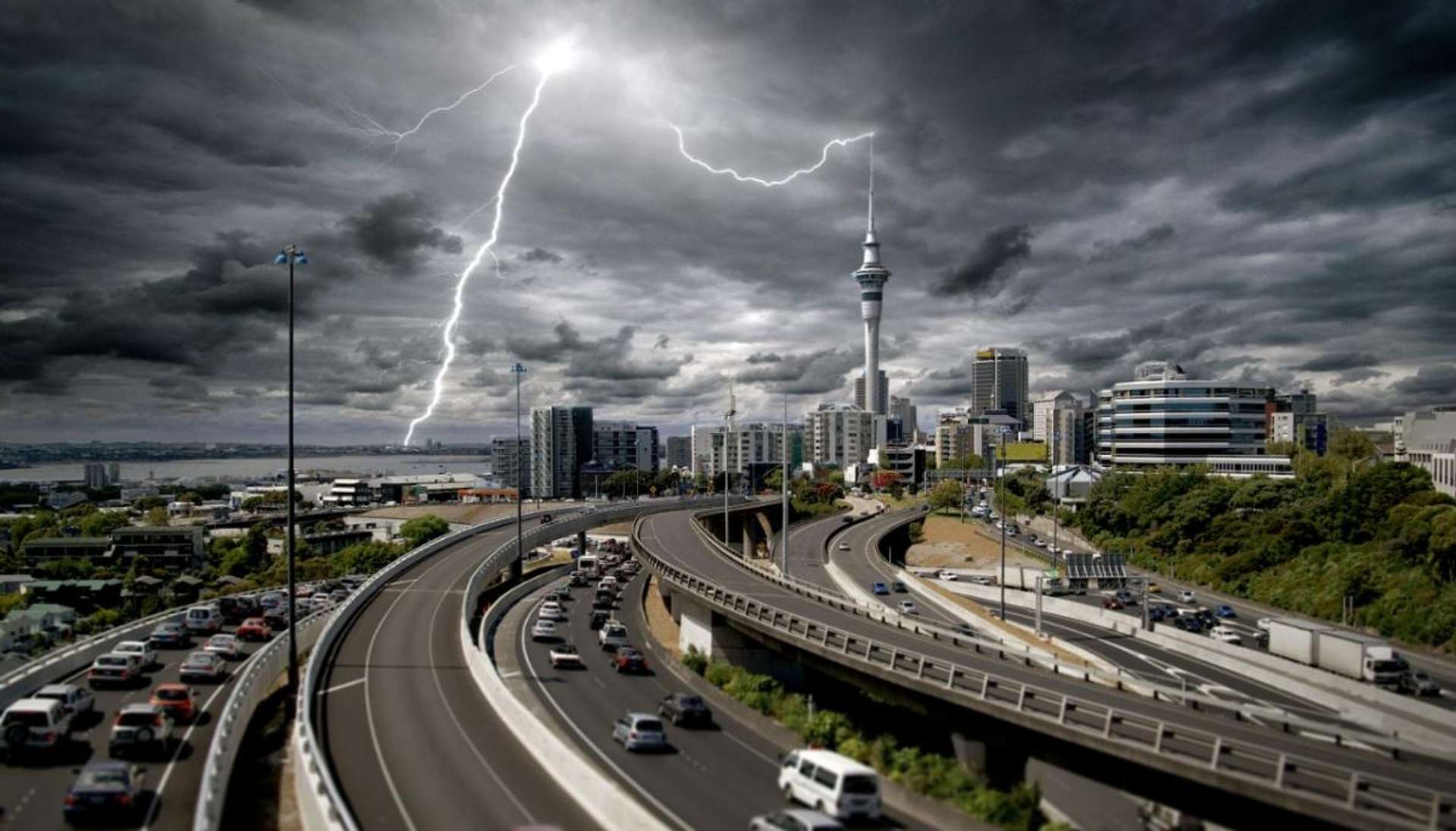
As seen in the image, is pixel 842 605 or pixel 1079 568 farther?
pixel 1079 568

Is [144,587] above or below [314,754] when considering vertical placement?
below

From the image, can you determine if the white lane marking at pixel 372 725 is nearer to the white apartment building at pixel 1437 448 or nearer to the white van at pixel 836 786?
the white van at pixel 836 786

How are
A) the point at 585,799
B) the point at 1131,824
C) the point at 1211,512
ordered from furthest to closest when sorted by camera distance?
1. the point at 1211,512
2. the point at 1131,824
3. the point at 585,799

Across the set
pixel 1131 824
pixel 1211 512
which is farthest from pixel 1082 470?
pixel 1131 824

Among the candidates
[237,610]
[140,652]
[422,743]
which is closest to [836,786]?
[422,743]

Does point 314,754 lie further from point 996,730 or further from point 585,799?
point 996,730

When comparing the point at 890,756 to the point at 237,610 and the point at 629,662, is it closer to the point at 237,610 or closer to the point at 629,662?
the point at 629,662

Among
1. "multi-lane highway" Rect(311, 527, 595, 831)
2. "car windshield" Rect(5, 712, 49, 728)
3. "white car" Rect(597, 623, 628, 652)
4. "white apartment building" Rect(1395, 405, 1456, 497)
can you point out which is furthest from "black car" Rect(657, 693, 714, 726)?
"white apartment building" Rect(1395, 405, 1456, 497)
